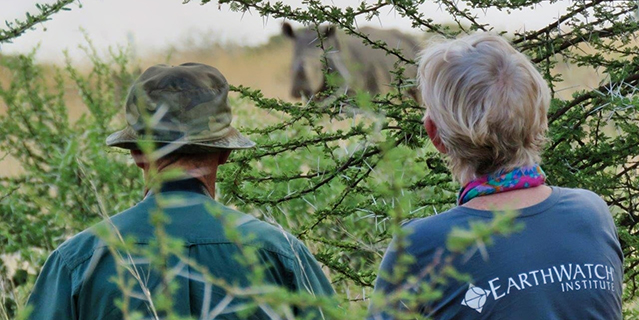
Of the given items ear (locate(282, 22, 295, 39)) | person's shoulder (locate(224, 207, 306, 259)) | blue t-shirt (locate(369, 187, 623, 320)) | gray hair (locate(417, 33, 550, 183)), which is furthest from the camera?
ear (locate(282, 22, 295, 39))

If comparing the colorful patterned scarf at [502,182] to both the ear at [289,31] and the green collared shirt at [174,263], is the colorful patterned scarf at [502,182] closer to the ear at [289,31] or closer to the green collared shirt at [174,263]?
the green collared shirt at [174,263]

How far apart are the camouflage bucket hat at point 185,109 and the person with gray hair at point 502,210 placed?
1.83 ft

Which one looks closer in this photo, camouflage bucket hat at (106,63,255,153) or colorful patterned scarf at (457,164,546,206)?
colorful patterned scarf at (457,164,546,206)

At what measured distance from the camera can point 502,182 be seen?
199 cm

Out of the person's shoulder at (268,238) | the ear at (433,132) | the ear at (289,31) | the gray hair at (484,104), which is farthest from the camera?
the ear at (289,31)

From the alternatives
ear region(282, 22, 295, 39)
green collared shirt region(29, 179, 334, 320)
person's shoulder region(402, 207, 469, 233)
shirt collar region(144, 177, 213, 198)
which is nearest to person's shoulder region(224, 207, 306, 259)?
green collared shirt region(29, 179, 334, 320)

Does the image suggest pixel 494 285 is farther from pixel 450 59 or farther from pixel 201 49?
pixel 201 49

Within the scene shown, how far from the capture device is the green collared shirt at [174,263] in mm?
2141

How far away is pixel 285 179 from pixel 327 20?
0.68 metres

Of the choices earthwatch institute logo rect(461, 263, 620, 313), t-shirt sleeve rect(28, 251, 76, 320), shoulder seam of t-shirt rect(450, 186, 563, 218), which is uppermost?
t-shirt sleeve rect(28, 251, 76, 320)

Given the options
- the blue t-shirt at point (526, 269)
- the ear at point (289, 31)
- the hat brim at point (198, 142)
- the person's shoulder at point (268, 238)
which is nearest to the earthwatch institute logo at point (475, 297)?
the blue t-shirt at point (526, 269)

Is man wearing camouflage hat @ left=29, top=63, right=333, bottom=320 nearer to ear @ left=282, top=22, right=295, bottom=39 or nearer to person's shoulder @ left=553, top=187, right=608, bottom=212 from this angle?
person's shoulder @ left=553, top=187, right=608, bottom=212

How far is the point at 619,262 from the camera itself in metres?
2.02

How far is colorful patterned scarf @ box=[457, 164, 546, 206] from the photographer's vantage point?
198 cm
